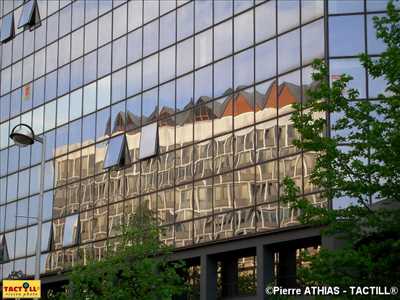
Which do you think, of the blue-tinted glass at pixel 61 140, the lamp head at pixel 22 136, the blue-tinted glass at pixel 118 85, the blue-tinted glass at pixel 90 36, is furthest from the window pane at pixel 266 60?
the blue-tinted glass at pixel 61 140

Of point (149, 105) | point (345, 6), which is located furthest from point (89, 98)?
point (345, 6)

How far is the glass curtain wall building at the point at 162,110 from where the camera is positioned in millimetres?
38750

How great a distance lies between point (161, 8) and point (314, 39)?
1158 centimetres

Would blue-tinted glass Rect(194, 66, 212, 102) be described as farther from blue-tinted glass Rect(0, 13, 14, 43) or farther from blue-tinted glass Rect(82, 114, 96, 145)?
blue-tinted glass Rect(0, 13, 14, 43)

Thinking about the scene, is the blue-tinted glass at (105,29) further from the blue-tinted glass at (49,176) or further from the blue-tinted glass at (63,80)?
the blue-tinted glass at (49,176)

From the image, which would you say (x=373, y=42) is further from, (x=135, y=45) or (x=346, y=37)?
(x=135, y=45)

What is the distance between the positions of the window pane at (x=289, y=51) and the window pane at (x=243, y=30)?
2.21 m

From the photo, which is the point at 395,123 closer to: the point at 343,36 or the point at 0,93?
the point at 343,36

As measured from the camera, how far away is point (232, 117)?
41.8m

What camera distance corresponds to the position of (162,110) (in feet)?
152

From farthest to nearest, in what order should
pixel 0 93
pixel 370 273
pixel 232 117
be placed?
pixel 0 93, pixel 232 117, pixel 370 273

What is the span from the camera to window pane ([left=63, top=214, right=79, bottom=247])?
51.3 metres

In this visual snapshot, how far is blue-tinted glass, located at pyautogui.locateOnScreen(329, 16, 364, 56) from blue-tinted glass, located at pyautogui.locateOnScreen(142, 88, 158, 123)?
1160 cm

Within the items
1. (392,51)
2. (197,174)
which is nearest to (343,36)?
(197,174)
